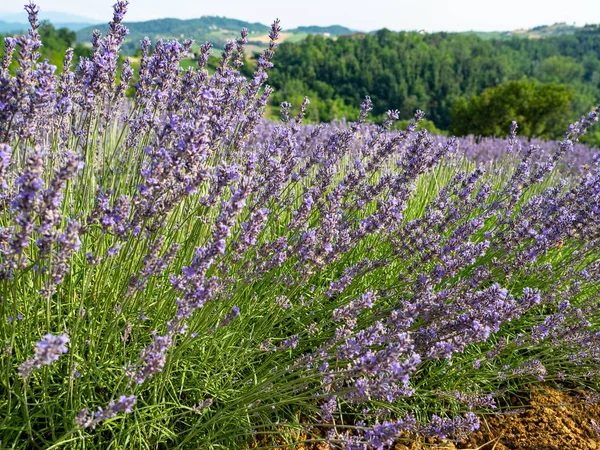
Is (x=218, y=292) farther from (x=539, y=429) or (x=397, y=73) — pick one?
(x=397, y=73)

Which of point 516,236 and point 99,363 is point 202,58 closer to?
point 99,363

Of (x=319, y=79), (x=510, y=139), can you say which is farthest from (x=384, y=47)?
(x=510, y=139)

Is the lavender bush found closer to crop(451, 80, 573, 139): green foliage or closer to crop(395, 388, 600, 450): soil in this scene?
crop(395, 388, 600, 450): soil

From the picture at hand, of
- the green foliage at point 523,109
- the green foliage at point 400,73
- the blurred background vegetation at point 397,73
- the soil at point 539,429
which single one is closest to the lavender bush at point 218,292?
the soil at point 539,429

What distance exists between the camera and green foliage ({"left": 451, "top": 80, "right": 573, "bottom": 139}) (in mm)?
30766

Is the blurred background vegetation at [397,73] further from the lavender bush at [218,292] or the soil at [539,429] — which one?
the soil at [539,429]

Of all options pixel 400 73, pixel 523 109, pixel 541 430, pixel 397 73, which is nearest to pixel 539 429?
pixel 541 430

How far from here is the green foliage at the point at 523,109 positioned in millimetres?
30766

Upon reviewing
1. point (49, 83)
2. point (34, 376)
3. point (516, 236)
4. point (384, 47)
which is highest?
point (384, 47)

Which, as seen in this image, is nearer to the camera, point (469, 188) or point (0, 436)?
point (0, 436)

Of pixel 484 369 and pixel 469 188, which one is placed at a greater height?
pixel 469 188

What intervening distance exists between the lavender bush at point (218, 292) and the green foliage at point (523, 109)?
99.5 feet

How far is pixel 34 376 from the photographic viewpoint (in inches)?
75.7

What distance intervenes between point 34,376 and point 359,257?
2.08 meters
